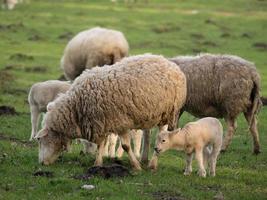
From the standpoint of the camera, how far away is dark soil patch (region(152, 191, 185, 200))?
948 centimetres

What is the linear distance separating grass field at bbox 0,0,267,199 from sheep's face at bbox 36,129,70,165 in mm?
164

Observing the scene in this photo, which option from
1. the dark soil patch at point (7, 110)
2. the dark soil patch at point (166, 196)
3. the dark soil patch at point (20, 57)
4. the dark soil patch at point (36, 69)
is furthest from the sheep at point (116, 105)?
the dark soil patch at point (20, 57)

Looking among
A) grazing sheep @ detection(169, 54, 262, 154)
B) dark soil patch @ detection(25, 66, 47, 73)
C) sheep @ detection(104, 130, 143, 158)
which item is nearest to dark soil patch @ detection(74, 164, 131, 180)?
sheep @ detection(104, 130, 143, 158)

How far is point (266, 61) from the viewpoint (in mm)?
26031

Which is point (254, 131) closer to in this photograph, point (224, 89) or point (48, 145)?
point (224, 89)

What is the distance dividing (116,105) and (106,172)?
3.67 ft

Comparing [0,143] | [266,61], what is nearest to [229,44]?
[266,61]

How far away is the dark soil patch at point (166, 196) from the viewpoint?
9.48 meters

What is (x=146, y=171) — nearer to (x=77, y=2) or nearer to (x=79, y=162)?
(x=79, y=162)

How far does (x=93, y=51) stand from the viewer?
59.9 ft

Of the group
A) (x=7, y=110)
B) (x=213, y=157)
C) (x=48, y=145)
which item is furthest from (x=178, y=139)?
(x=7, y=110)

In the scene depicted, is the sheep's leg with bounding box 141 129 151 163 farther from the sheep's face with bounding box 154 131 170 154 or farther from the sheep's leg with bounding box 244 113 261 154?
the sheep's leg with bounding box 244 113 261 154

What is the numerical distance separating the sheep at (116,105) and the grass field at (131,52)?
19.4 inches

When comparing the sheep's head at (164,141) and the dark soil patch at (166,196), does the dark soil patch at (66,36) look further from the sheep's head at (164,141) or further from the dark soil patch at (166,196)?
the dark soil patch at (166,196)
